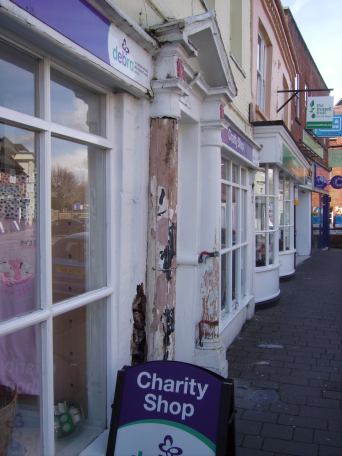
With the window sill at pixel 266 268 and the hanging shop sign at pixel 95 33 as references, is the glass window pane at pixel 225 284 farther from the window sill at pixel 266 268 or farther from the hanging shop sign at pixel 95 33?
the hanging shop sign at pixel 95 33

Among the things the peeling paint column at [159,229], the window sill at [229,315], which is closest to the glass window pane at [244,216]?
the window sill at [229,315]

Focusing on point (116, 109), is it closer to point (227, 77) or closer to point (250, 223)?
point (227, 77)

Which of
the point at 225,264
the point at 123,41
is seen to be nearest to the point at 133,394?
the point at 123,41

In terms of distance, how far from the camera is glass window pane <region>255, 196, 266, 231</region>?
29.9ft

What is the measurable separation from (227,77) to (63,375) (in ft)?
10.5

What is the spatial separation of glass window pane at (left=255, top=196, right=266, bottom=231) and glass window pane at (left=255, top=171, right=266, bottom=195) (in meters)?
0.13

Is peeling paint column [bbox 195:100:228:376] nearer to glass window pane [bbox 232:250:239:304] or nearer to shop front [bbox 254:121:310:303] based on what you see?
glass window pane [bbox 232:250:239:304]

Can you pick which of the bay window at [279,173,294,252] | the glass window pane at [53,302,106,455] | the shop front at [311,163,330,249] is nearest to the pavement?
the glass window pane at [53,302,106,455]

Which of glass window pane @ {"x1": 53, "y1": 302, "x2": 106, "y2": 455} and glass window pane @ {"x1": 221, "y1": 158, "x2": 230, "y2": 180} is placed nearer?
glass window pane @ {"x1": 53, "y1": 302, "x2": 106, "y2": 455}

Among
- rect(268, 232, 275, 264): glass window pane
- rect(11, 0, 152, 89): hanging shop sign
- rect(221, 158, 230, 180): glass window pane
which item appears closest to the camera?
rect(11, 0, 152, 89): hanging shop sign

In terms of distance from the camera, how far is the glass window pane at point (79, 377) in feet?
9.46

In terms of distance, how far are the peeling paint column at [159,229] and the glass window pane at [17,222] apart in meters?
1.09

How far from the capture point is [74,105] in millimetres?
2936

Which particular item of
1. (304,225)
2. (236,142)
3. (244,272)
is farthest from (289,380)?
(304,225)
